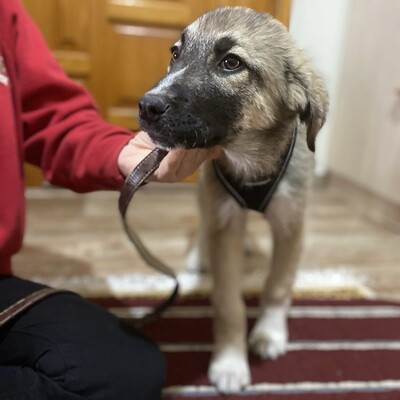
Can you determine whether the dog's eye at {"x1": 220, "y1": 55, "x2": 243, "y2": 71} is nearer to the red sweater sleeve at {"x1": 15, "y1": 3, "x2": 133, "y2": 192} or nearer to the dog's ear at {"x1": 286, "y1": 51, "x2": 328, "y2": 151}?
the dog's ear at {"x1": 286, "y1": 51, "x2": 328, "y2": 151}

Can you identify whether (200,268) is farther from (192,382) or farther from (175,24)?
(175,24)

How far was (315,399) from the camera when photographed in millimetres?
1088

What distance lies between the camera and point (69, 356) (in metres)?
0.90

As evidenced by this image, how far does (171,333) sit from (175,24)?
3.55ft

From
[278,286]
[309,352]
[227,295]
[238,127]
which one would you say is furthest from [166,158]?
[309,352]

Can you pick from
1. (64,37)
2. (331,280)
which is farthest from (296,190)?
(64,37)

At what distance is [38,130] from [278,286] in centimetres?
75

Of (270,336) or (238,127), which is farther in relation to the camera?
(270,336)

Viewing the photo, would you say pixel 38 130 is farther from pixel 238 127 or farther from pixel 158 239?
pixel 158 239

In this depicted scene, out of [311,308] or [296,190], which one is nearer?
[296,190]

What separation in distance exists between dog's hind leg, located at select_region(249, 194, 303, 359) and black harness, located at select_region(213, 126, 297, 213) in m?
0.07

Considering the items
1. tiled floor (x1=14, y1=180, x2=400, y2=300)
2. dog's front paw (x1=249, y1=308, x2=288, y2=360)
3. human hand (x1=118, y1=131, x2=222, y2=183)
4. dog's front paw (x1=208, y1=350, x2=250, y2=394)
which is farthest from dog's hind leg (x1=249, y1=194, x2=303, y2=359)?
tiled floor (x1=14, y1=180, x2=400, y2=300)

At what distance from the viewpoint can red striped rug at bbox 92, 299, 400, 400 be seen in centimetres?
112

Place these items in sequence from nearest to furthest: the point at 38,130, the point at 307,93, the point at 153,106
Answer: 1. the point at 153,106
2. the point at 307,93
3. the point at 38,130
